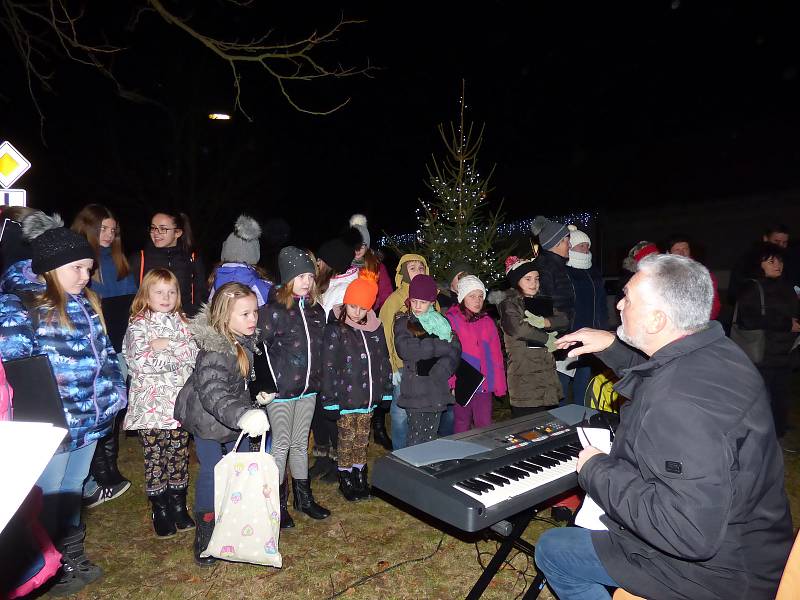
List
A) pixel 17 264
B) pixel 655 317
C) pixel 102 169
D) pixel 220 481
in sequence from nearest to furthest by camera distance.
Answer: pixel 655 317 < pixel 220 481 < pixel 17 264 < pixel 102 169

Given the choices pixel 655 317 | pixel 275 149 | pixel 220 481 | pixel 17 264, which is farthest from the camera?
pixel 275 149

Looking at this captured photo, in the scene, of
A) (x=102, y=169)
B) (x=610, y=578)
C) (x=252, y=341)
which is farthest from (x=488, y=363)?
(x=102, y=169)

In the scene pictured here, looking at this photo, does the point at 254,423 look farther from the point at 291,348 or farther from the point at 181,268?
the point at 181,268

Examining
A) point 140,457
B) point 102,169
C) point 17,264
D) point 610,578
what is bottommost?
point 140,457

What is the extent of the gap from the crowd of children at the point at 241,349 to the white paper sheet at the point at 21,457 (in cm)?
219

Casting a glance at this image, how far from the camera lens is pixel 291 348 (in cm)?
431

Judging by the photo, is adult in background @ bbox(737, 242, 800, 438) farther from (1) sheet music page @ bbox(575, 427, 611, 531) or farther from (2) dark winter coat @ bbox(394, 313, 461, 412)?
(1) sheet music page @ bbox(575, 427, 611, 531)

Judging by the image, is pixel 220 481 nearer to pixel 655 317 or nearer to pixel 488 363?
pixel 655 317

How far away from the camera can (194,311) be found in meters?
5.45

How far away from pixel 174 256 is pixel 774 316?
610 cm

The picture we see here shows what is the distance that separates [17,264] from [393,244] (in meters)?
4.57

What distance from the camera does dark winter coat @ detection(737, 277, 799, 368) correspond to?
6055 mm

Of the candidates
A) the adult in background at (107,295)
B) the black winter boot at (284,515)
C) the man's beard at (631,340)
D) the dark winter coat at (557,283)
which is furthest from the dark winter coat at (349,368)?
the man's beard at (631,340)

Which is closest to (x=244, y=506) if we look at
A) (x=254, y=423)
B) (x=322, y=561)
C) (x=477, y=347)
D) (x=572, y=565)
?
(x=254, y=423)
